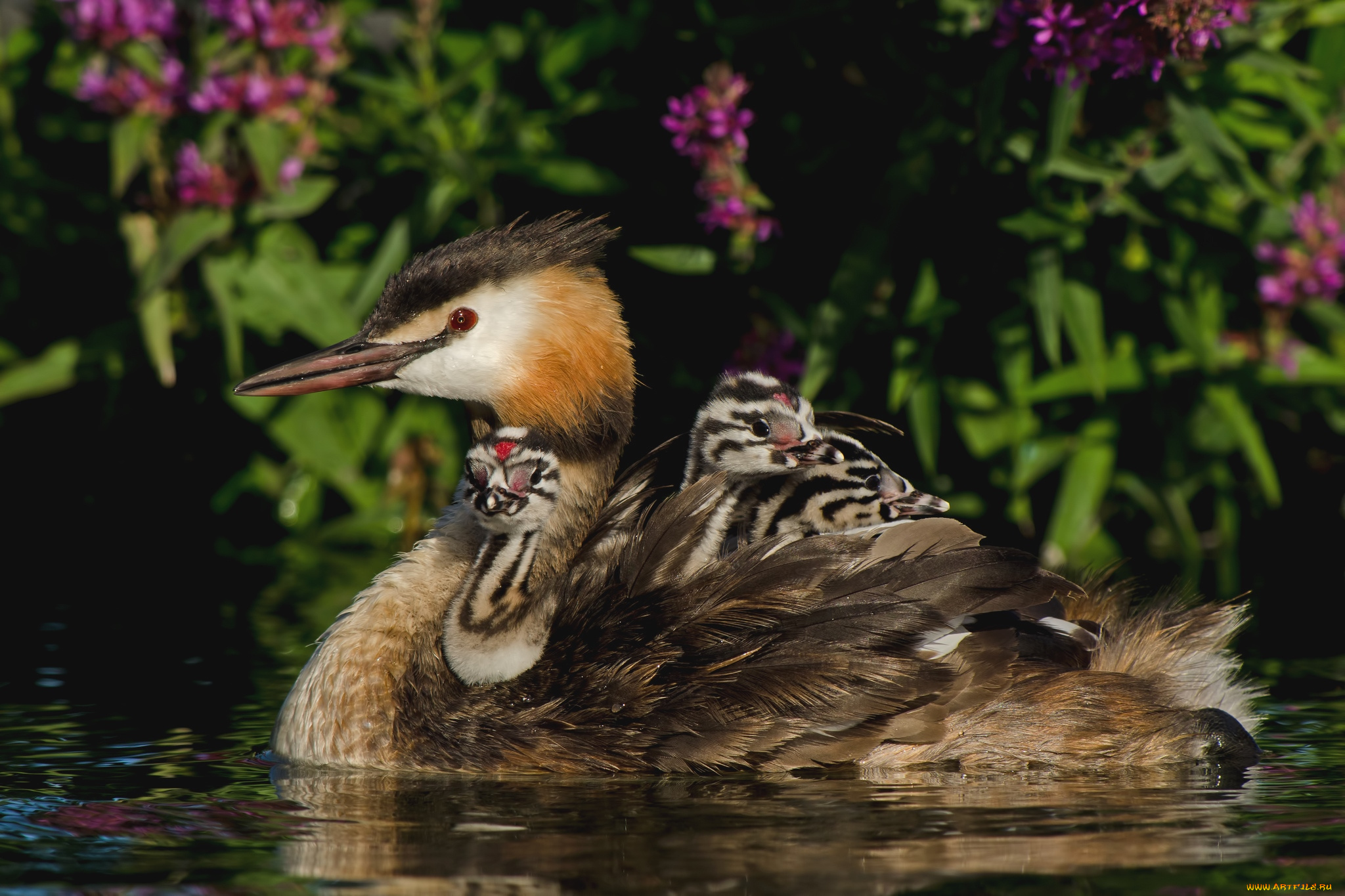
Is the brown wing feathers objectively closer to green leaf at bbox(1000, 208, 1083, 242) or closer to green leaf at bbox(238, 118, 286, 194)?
green leaf at bbox(1000, 208, 1083, 242)

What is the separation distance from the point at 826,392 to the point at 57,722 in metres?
3.52

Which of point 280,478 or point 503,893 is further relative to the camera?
point 280,478

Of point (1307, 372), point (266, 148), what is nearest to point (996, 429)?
point (1307, 372)

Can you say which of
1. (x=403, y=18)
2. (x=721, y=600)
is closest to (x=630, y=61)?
(x=403, y=18)

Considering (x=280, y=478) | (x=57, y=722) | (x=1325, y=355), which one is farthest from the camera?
(x=280, y=478)

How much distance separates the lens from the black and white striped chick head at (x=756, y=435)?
511 cm

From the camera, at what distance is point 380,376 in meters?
5.36

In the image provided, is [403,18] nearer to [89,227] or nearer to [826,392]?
[89,227]

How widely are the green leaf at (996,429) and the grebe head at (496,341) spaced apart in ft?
7.69

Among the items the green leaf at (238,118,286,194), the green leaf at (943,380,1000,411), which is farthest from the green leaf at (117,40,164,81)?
the green leaf at (943,380,1000,411)

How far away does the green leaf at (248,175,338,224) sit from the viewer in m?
7.41

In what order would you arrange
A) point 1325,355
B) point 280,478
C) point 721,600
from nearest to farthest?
point 721,600 < point 1325,355 < point 280,478

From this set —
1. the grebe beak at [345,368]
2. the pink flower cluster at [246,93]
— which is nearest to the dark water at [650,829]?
the grebe beak at [345,368]

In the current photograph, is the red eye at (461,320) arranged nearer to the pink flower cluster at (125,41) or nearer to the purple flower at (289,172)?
the purple flower at (289,172)
